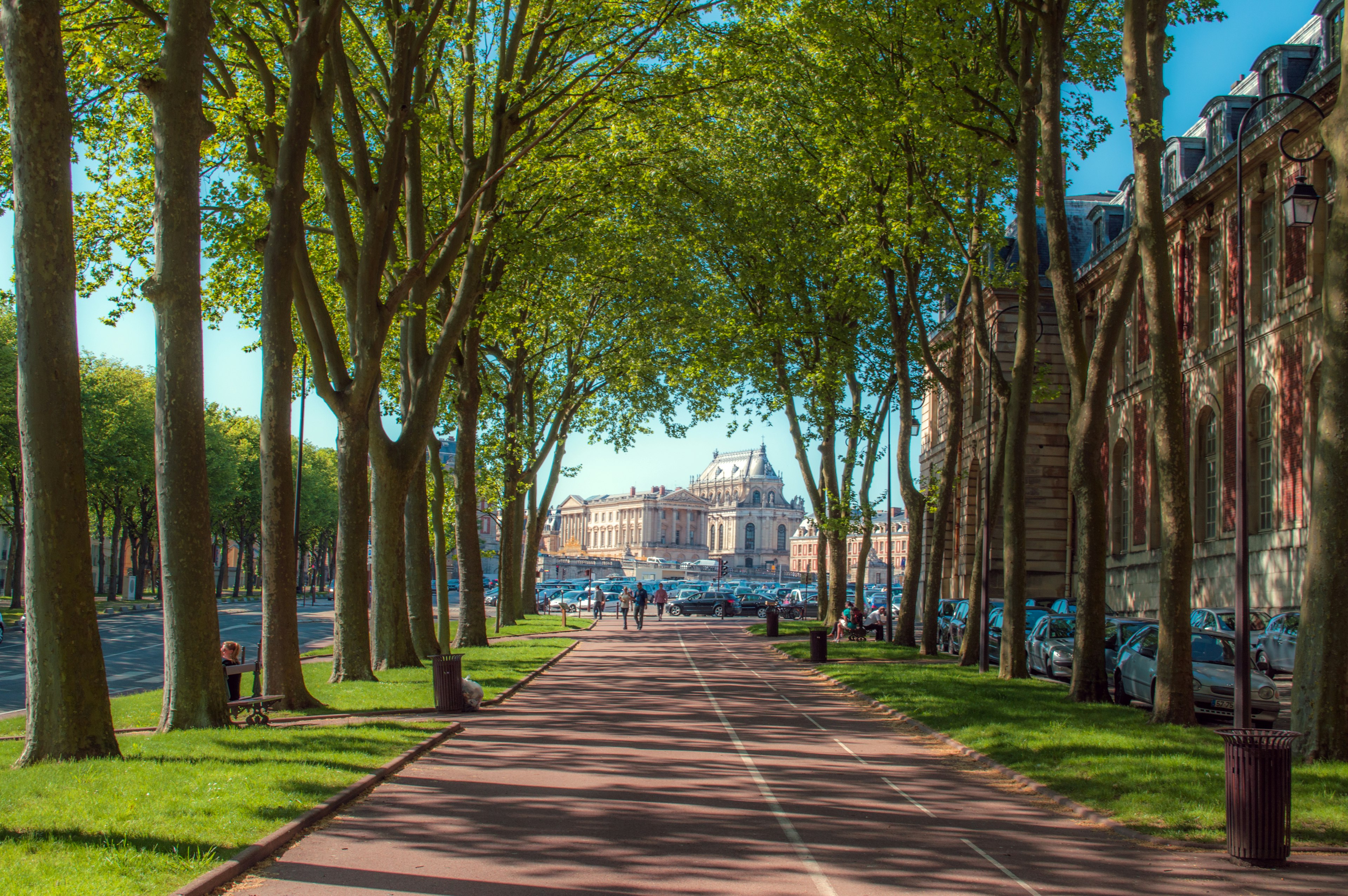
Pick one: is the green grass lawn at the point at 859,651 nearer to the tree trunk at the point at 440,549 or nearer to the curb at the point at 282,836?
the tree trunk at the point at 440,549

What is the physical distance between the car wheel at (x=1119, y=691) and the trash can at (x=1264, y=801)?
39.3 feet

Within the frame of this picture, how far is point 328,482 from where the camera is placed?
278 feet

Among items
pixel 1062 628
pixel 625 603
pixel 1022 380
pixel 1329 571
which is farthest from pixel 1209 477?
pixel 1329 571

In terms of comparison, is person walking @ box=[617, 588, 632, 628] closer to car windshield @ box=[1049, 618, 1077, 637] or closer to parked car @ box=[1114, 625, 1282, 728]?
car windshield @ box=[1049, 618, 1077, 637]

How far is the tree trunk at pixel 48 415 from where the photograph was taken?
9.95 metres

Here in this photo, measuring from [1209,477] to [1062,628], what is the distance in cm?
1203

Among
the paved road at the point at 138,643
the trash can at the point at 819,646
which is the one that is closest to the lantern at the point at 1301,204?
the paved road at the point at 138,643

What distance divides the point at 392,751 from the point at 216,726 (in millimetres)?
1972

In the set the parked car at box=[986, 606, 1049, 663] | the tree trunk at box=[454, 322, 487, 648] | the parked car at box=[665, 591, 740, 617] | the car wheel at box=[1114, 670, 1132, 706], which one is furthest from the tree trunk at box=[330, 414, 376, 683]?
the parked car at box=[665, 591, 740, 617]

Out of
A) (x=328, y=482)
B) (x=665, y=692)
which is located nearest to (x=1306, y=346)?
(x=665, y=692)

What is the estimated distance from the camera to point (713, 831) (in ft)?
29.3

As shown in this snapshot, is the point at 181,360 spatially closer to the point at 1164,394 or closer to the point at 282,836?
the point at 282,836

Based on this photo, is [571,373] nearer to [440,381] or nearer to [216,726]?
[440,381]

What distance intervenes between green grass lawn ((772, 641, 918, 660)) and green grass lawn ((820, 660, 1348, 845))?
8.82 meters
